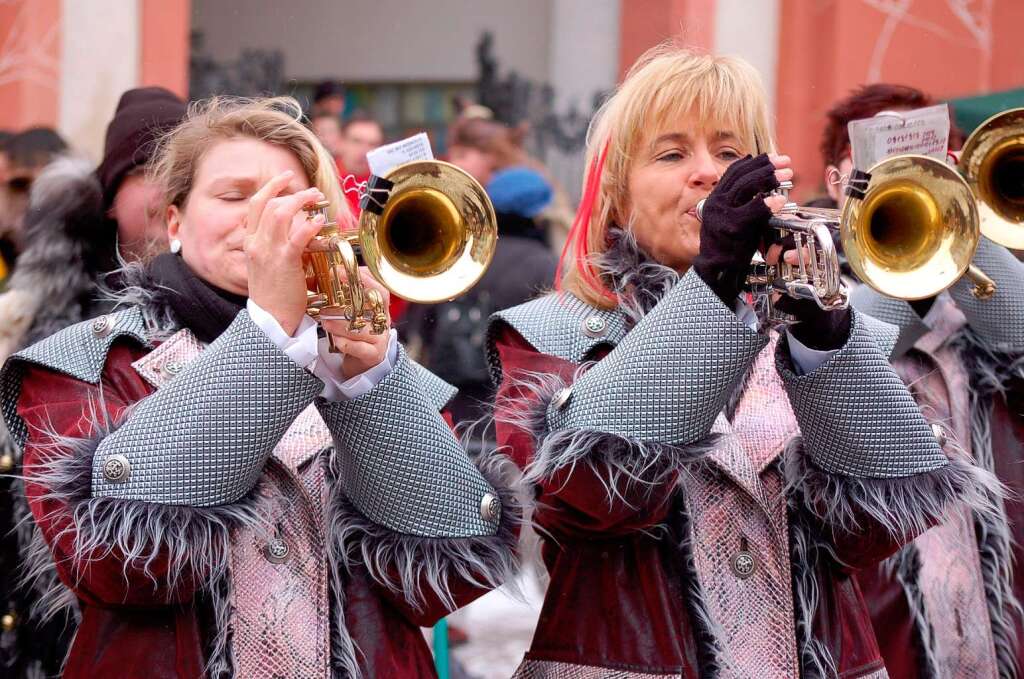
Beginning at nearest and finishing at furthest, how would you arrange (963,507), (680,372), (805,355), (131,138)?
(680,372) < (805,355) < (963,507) < (131,138)

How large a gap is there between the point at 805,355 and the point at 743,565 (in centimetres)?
39

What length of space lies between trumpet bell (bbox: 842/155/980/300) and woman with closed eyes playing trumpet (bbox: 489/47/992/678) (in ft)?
0.39

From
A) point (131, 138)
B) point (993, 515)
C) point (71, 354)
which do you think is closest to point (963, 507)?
point (993, 515)

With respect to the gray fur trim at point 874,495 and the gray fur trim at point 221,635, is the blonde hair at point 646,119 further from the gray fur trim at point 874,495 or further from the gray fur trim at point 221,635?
the gray fur trim at point 221,635

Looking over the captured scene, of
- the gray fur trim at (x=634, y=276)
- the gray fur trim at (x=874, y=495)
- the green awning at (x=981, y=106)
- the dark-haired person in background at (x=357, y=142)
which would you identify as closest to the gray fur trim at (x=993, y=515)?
the gray fur trim at (x=874, y=495)

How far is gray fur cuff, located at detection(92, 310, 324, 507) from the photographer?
2174 mm

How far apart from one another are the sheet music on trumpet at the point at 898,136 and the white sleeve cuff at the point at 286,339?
1.01m

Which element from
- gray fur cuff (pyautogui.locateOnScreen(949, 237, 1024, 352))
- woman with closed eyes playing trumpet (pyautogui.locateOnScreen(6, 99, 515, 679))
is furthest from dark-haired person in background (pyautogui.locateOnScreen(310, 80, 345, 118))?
woman with closed eyes playing trumpet (pyautogui.locateOnScreen(6, 99, 515, 679))

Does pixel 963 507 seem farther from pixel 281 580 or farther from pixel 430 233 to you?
pixel 281 580

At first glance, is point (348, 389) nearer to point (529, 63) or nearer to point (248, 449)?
point (248, 449)

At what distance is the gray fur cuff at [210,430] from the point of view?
217cm

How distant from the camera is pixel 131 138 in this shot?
336cm

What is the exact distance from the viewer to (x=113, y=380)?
96.8 inches

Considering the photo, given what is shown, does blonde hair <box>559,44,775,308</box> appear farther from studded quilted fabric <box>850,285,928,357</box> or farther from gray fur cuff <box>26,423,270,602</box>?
gray fur cuff <box>26,423,270,602</box>
